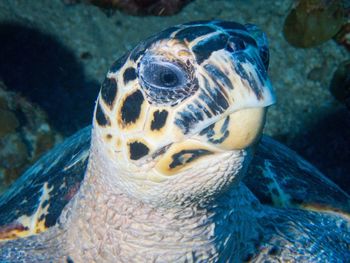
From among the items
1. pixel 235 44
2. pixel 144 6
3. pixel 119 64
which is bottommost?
A: pixel 235 44

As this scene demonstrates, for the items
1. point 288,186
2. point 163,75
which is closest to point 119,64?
point 163,75

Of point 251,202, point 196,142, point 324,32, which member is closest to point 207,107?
point 196,142

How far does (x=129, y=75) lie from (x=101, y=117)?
191 millimetres

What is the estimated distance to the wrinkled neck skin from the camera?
1280 mm

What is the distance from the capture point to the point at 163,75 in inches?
42.9

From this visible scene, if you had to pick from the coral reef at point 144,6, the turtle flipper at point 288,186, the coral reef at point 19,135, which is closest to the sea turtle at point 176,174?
the turtle flipper at point 288,186

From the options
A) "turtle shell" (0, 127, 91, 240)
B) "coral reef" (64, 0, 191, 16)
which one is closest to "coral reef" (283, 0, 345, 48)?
"coral reef" (64, 0, 191, 16)

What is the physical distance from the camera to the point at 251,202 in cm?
172

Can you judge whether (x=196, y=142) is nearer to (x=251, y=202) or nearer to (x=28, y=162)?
(x=251, y=202)

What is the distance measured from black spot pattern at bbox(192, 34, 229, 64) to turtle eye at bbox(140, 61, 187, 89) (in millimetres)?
67

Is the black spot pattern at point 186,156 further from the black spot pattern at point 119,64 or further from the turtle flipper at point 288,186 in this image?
the turtle flipper at point 288,186

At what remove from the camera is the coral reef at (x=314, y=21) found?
400 cm

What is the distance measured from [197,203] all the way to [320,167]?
9.52 ft

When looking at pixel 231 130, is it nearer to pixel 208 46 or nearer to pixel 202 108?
pixel 202 108
